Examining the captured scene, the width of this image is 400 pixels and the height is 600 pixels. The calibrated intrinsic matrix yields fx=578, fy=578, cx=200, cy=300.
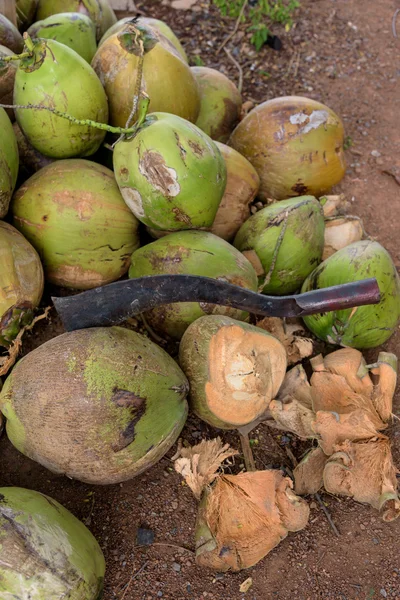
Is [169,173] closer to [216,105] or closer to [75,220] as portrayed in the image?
[75,220]

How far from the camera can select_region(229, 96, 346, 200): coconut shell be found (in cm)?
300

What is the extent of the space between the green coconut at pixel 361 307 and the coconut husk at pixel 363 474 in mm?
517

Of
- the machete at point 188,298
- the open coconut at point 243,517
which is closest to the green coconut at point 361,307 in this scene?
the machete at point 188,298

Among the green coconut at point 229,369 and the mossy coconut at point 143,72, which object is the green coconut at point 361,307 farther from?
the mossy coconut at point 143,72

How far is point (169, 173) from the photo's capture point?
7.42 feet

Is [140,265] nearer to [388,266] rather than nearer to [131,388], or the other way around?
[131,388]

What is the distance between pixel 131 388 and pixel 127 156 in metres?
0.94

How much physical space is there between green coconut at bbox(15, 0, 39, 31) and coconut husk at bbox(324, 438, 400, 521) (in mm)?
2819

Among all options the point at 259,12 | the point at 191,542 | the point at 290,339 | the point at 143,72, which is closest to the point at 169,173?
the point at 143,72

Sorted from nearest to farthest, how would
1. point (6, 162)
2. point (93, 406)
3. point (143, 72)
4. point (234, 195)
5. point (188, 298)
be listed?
1. point (93, 406)
2. point (188, 298)
3. point (6, 162)
4. point (143, 72)
5. point (234, 195)

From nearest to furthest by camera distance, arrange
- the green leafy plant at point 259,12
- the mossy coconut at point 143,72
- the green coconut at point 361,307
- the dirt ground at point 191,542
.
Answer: the dirt ground at point 191,542, the green coconut at point 361,307, the mossy coconut at point 143,72, the green leafy plant at point 259,12

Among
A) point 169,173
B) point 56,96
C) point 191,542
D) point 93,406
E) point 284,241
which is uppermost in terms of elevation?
point 56,96

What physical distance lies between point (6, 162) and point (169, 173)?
687mm

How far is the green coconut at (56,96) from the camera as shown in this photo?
92.9 inches
